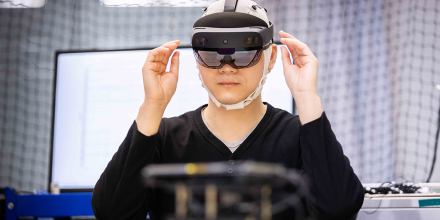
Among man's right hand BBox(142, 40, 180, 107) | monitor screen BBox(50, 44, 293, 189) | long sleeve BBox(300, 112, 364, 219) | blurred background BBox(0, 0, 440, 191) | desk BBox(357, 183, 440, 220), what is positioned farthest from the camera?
blurred background BBox(0, 0, 440, 191)

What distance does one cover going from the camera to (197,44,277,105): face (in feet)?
2.89

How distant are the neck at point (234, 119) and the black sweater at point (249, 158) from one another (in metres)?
0.03

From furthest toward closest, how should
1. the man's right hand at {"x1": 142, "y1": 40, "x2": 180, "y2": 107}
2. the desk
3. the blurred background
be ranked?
1. the blurred background
2. the desk
3. the man's right hand at {"x1": 142, "y1": 40, "x2": 180, "y2": 107}

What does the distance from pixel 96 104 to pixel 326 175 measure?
5.04ft

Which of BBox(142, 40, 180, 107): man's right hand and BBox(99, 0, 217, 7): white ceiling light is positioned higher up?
BBox(99, 0, 217, 7): white ceiling light

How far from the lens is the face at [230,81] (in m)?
0.88

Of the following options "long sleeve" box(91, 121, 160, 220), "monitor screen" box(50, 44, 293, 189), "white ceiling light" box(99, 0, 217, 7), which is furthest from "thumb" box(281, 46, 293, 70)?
"white ceiling light" box(99, 0, 217, 7)

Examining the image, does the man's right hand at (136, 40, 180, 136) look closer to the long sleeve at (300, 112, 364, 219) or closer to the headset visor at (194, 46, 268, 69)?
the headset visor at (194, 46, 268, 69)

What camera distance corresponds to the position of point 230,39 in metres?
0.80

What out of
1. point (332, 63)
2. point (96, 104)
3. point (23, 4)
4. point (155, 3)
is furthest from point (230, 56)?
point (23, 4)

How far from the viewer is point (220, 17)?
0.84 m

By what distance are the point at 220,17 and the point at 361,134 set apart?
1.76 m

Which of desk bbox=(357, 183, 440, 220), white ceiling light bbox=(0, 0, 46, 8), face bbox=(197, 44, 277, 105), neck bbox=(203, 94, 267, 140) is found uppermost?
white ceiling light bbox=(0, 0, 46, 8)

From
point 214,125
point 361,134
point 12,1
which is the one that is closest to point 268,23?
point 214,125
